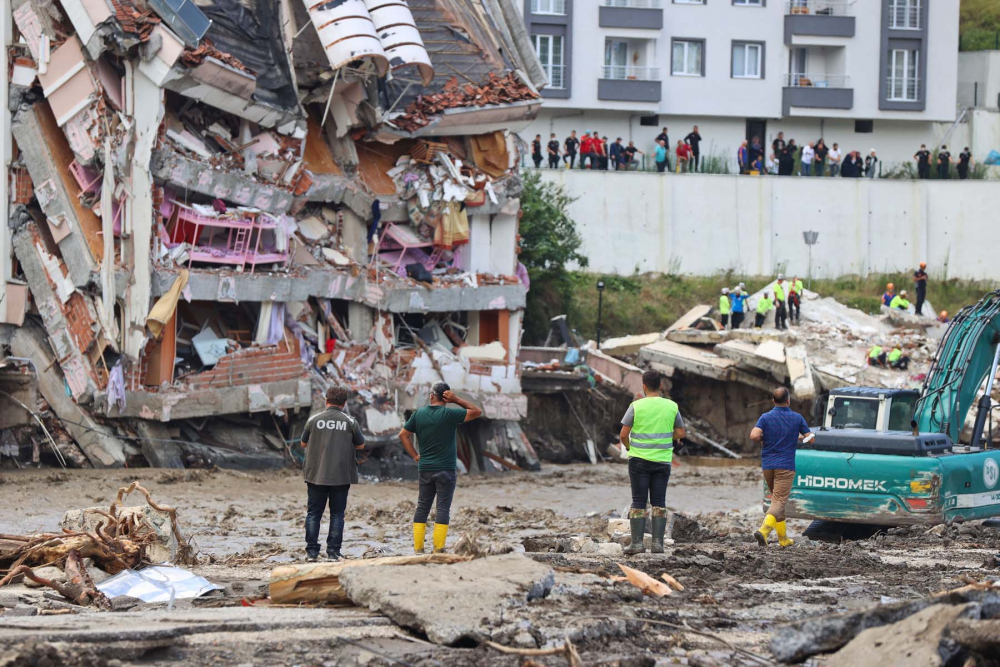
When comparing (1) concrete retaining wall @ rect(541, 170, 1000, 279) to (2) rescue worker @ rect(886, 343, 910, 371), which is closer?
(2) rescue worker @ rect(886, 343, 910, 371)

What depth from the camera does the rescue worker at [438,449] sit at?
12008 mm

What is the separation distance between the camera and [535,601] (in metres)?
8.82

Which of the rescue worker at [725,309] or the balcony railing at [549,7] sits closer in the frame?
the rescue worker at [725,309]

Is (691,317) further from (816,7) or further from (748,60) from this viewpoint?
(816,7)

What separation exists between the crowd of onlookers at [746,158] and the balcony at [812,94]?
2.65 m

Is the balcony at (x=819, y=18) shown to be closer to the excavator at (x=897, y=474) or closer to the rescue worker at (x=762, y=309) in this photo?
the rescue worker at (x=762, y=309)

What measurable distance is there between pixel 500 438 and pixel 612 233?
15.5m

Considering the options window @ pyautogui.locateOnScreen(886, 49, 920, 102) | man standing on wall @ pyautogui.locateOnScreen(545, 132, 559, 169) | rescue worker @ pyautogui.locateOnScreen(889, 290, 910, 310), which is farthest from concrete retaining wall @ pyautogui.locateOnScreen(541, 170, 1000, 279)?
window @ pyautogui.locateOnScreen(886, 49, 920, 102)

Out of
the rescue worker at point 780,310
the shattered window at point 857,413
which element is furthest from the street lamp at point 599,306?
the shattered window at point 857,413

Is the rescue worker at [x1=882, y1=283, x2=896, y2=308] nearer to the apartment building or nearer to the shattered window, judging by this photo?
the apartment building

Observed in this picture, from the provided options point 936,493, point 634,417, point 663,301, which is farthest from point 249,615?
point 663,301

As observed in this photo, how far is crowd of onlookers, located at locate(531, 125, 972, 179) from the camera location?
137ft

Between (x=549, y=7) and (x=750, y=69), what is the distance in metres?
7.27

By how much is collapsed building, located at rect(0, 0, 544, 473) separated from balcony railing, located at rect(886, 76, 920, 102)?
24.4 metres
